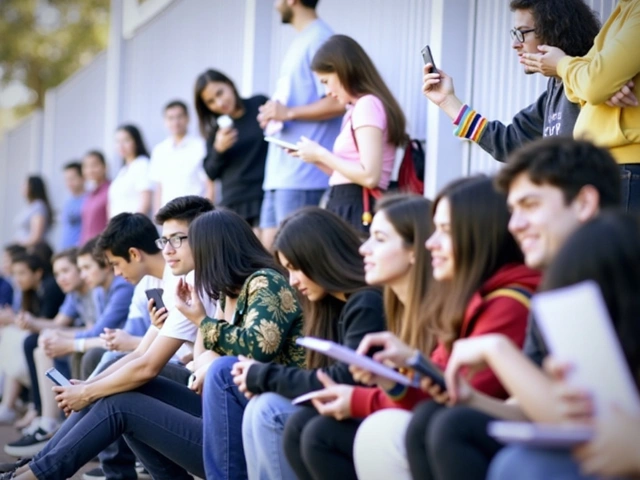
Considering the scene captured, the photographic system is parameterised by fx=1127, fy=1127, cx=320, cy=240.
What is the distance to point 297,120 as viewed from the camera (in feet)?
21.0

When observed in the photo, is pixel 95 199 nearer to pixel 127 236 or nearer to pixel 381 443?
pixel 127 236

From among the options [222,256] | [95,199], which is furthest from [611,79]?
[95,199]

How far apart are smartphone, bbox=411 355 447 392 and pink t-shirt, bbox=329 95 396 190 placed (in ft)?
8.83

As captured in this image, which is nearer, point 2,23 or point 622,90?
point 622,90

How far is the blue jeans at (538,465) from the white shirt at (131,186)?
22.1 feet

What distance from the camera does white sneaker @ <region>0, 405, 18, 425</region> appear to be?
26.4 ft

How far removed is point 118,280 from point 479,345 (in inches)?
170

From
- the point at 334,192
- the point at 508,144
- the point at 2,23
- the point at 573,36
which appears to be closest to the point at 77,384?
the point at 334,192

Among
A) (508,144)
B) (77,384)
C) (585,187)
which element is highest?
(508,144)

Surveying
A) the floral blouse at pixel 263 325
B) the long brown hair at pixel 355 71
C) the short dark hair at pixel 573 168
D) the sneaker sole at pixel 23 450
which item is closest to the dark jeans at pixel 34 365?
the sneaker sole at pixel 23 450

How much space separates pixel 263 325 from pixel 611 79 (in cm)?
151

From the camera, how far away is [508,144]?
4574mm

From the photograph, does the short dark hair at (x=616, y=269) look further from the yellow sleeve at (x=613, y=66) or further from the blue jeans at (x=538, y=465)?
the yellow sleeve at (x=613, y=66)

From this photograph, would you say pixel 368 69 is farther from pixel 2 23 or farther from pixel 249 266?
pixel 2 23
